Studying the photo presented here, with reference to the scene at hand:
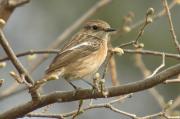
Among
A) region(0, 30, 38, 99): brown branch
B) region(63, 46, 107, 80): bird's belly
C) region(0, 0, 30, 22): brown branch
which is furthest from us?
region(63, 46, 107, 80): bird's belly

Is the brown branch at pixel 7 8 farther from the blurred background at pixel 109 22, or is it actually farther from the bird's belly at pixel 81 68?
the blurred background at pixel 109 22

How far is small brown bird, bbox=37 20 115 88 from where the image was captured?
593 centimetres

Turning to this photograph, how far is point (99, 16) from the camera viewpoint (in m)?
14.9

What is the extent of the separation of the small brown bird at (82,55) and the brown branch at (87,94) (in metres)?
0.67

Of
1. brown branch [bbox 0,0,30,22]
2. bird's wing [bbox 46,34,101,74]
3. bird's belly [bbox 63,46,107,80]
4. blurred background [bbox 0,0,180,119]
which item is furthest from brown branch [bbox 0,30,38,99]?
blurred background [bbox 0,0,180,119]

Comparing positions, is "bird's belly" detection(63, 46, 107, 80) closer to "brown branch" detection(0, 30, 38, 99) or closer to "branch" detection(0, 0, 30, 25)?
"branch" detection(0, 0, 30, 25)

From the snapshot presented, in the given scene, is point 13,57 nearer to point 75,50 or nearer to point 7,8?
point 7,8

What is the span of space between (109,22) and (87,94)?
32.7 feet

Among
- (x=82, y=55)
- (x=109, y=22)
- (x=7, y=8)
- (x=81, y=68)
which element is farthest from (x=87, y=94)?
(x=109, y=22)

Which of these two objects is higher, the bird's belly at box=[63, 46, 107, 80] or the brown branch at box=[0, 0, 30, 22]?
the brown branch at box=[0, 0, 30, 22]

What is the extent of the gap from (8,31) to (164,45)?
422 centimetres

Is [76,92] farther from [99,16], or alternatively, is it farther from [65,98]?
[99,16]

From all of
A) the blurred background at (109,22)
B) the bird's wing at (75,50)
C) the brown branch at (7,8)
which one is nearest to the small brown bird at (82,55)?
the bird's wing at (75,50)

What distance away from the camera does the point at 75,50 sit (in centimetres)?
620
